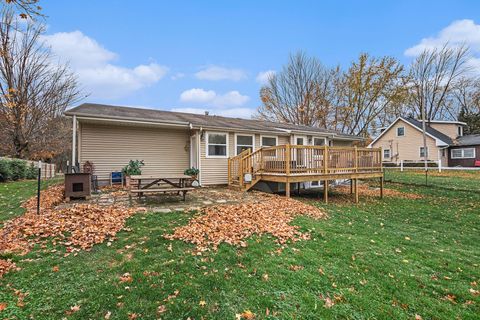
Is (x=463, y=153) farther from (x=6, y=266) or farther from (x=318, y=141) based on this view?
(x=6, y=266)

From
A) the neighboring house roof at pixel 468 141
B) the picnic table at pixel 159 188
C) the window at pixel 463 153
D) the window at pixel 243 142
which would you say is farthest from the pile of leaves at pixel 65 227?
the window at pixel 463 153

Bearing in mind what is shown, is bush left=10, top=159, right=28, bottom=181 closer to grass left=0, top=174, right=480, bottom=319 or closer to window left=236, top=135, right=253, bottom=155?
window left=236, top=135, right=253, bottom=155

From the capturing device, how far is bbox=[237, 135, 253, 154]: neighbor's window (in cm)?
1173

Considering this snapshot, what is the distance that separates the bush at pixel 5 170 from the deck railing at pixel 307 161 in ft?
36.0

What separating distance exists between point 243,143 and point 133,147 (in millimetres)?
4819

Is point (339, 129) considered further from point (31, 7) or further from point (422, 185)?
point (31, 7)

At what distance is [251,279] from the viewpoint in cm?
331

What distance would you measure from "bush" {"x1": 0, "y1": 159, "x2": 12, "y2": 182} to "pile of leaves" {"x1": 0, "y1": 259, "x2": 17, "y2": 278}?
11.3m

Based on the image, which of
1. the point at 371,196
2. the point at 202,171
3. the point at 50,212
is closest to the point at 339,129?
the point at 371,196

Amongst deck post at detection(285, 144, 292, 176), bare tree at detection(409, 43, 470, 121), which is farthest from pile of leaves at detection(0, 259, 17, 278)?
bare tree at detection(409, 43, 470, 121)

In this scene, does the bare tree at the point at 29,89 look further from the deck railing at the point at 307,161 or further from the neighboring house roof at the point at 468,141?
the neighboring house roof at the point at 468,141

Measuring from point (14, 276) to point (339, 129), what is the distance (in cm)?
3015

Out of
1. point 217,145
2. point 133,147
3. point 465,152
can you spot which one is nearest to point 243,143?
point 217,145

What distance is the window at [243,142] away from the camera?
11.7 metres
